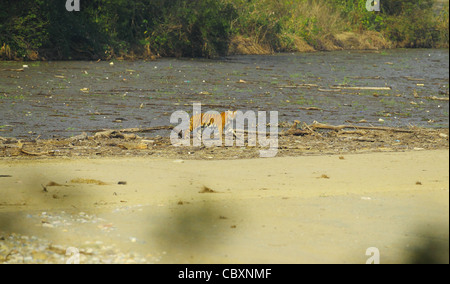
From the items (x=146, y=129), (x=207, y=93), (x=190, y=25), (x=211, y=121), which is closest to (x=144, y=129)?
(x=146, y=129)

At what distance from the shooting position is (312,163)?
29.3ft

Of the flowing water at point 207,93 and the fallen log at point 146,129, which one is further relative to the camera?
the flowing water at point 207,93

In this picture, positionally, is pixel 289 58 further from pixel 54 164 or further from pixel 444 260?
pixel 444 260

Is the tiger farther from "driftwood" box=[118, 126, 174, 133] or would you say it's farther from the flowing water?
"driftwood" box=[118, 126, 174, 133]

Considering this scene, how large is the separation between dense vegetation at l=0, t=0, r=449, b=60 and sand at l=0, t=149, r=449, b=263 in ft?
52.8

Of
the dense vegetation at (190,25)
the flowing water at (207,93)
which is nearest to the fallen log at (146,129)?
the flowing water at (207,93)

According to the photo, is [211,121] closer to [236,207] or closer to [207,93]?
[236,207]

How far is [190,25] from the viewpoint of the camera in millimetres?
29297

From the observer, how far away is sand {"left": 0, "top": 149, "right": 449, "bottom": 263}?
4.71 m

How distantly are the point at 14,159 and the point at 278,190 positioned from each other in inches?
146

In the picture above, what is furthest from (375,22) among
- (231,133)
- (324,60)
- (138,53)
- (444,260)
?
(444,260)

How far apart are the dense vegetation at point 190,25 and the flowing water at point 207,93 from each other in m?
1.40

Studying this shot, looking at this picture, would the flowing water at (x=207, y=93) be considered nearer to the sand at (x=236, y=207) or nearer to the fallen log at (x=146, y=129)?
the fallen log at (x=146, y=129)

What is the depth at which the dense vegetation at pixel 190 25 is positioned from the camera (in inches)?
977
